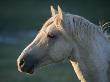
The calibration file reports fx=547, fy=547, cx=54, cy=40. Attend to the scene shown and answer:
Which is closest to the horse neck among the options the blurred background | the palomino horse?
the palomino horse

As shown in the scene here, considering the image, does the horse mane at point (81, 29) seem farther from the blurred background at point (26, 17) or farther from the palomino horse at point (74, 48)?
the blurred background at point (26, 17)

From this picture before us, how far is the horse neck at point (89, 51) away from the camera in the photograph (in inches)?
207

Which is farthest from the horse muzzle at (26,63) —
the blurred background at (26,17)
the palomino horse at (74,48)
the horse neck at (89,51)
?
the blurred background at (26,17)

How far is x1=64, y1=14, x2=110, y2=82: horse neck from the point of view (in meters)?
5.25

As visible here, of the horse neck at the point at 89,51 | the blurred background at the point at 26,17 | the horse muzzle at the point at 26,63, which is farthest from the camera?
the blurred background at the point at 26,17

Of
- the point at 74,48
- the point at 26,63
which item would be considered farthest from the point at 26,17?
the point at 74,48

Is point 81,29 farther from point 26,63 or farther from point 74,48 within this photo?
point 26,63

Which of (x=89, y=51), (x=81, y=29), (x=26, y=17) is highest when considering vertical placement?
(x=26, y=17)

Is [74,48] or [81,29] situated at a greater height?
[81,29]

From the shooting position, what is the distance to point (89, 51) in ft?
17.4

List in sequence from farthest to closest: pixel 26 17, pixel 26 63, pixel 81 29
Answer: pixel 26 17 < pixel 26 63 < pixel 81 29

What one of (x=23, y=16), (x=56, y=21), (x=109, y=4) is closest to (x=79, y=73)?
(x=56, y=21)

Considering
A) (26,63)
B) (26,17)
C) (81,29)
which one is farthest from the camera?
(26,17)

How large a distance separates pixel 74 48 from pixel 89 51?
153 millimetres
